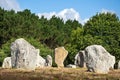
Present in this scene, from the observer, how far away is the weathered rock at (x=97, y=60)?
34.4 metres

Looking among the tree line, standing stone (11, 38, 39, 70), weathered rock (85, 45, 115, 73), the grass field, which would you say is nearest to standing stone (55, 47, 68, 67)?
standing stone (11, 38, 39, 70)

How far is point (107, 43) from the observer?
69.8 m

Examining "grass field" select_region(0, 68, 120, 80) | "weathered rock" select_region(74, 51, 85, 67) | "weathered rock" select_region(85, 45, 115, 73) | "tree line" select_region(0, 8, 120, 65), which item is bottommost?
"grass field" select_region(0, 68, 120, 80)

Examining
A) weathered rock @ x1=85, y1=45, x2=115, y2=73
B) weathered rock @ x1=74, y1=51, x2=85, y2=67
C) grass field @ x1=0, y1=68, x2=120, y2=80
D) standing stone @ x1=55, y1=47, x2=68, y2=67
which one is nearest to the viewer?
grass field @ x1=0, y1=68, x2=120, y2=80

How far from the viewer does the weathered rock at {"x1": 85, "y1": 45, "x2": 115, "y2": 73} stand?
34.4 meters

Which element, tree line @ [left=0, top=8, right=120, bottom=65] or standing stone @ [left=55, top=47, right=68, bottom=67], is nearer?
standing stone @ [left=55, top=47, right=68, bottom=67]

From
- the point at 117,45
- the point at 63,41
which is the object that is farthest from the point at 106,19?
the point at 63,41

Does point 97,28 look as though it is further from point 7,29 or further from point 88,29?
point 7,29

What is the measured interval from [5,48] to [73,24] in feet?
209

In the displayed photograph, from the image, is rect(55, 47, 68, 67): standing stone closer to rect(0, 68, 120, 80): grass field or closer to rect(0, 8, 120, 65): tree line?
rect(0, 8, 120, 65): tree line

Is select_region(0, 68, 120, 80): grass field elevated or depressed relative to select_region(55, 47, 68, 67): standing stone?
depressed

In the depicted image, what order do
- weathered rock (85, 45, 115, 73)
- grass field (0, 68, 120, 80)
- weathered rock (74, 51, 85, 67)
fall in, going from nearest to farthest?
grass field (0, 68, 120, 80) < weathered rock (85, 45, 115, 73) < weathered rock (74, 51, 85, 67)

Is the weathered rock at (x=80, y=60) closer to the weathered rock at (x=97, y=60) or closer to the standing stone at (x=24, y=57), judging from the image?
the standing stone at (x=24, y=57)

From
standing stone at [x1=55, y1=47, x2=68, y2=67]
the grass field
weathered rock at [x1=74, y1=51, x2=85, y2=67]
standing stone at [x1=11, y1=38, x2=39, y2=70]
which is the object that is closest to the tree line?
weathered rock at [x1=74, y1=51, x2=85, y2=67]
